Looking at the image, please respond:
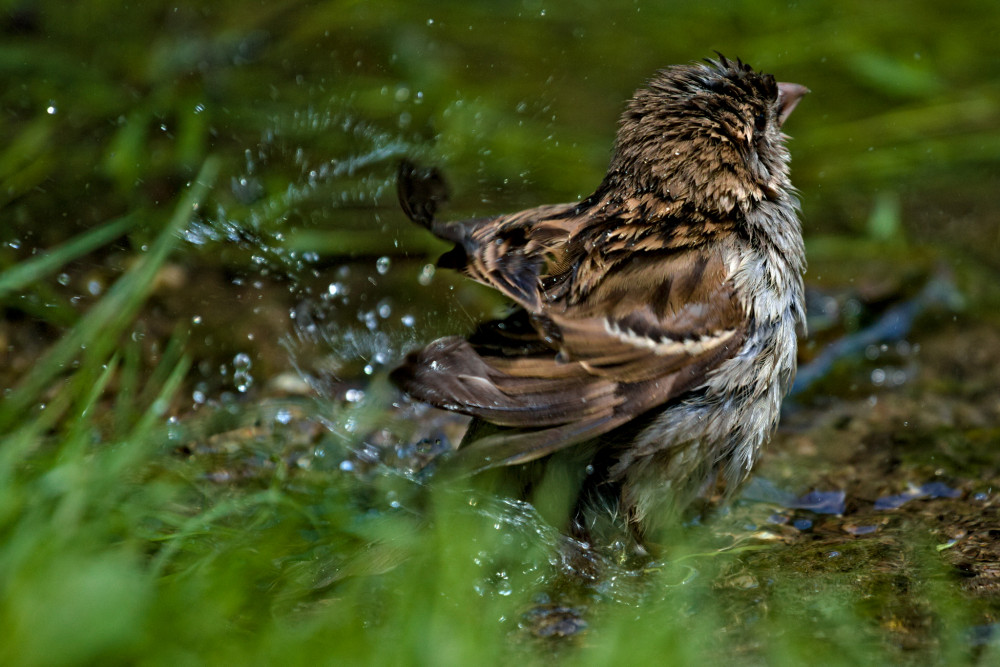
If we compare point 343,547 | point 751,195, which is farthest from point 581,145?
point 343,547

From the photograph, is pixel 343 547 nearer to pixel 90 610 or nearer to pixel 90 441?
pixel 90 441

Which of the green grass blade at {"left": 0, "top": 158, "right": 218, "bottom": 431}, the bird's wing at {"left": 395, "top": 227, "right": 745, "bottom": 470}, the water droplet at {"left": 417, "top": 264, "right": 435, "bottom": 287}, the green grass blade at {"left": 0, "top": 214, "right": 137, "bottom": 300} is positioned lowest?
the bird's wing at {"left": 395, "top": 227, "right": 745, "bottom": 470}

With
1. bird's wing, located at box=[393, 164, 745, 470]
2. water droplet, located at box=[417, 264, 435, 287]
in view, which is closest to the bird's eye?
bird's wing, located at box=[393, 164, 745, 470]

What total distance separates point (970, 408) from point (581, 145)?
7.31 ft

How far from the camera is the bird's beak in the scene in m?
3.68

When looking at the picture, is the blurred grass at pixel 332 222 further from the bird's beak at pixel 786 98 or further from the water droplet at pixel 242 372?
the bird's beak at pixel 786 98

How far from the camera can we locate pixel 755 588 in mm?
2752

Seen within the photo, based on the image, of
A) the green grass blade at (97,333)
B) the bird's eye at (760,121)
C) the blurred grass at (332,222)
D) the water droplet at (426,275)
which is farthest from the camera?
the water droplet at (426,275)

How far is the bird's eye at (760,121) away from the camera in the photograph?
11.5 feet

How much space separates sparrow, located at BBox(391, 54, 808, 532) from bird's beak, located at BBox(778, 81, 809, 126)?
20 cm

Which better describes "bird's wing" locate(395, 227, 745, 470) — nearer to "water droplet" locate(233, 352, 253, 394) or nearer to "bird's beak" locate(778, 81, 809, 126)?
"bird's beak" locate(778, 81, 809, 126)

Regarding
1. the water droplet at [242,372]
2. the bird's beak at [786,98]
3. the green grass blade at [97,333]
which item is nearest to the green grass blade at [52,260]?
the green grass blade at [97,333]

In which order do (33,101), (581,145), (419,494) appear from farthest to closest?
(581,145) → (33,101) → (419,494)

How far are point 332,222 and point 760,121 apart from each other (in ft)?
6.48
